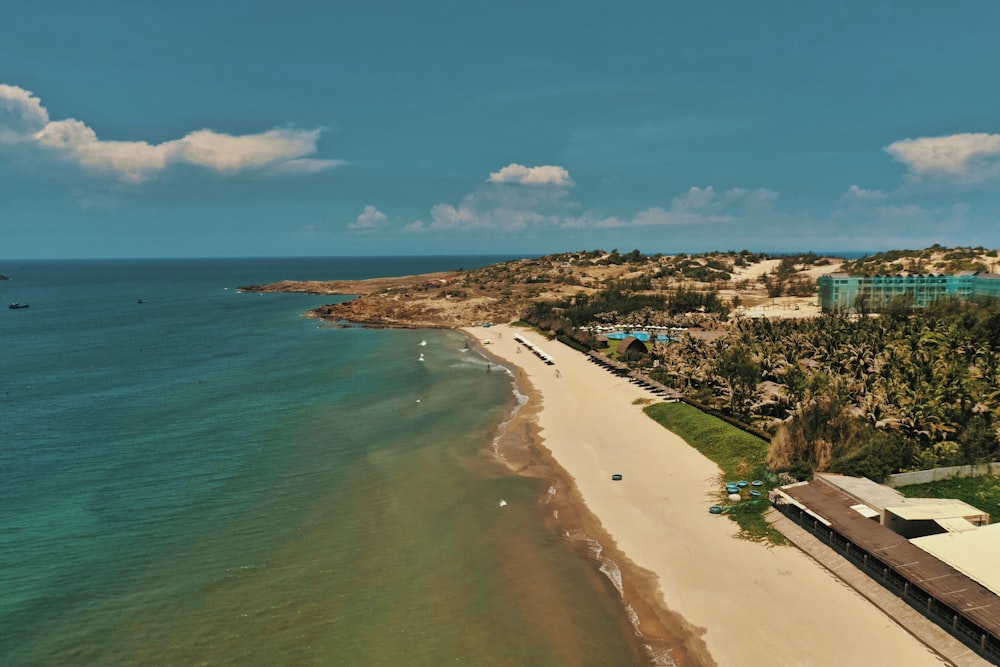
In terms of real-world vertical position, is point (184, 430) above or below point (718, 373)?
below

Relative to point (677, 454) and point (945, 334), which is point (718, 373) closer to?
point (677, 454)

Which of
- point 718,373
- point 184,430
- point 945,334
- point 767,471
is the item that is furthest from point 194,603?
point 945,334

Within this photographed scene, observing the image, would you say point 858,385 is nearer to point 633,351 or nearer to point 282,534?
point 633,351

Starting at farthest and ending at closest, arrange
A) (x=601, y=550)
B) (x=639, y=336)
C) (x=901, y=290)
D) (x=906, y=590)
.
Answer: (x=639, y=336)
(x=901, y=290)
(x=601, y=550)
(x=906, y=590)

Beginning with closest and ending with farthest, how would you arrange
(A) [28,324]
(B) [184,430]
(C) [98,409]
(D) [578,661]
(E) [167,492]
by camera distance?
(D) [578,661] → (E) [167,492] → (B) [184,430] → (C) [98,409] → (A) [28,324]

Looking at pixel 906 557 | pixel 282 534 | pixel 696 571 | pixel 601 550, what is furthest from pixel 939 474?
pixel 282 534

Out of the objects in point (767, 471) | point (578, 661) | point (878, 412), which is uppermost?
point (878, 412)

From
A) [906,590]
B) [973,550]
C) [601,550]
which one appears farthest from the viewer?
[601,550]
